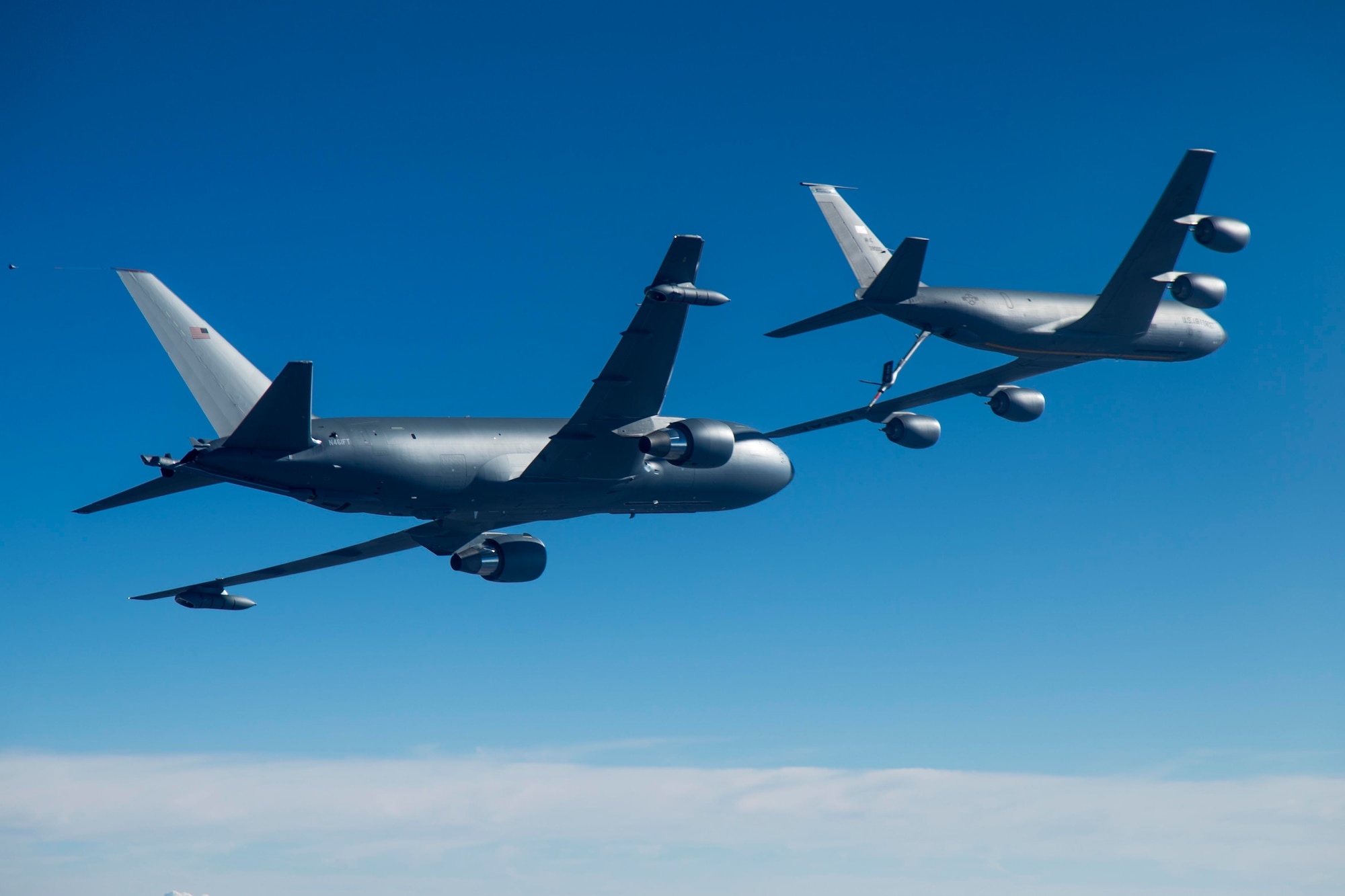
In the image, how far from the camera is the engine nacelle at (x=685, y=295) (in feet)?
118

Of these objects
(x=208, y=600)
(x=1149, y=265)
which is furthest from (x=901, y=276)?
(x=208, y=600)

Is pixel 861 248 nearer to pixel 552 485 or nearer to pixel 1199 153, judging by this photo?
pixel 1199 153

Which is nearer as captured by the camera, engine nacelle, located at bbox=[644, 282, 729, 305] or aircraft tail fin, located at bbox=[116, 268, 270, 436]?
engine nacelle, located at bbox=[644, 282, 729, 305]

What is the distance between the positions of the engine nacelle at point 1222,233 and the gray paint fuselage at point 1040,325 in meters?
4.70

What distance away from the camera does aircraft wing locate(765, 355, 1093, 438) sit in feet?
160

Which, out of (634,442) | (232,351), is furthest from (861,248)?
(232,351)

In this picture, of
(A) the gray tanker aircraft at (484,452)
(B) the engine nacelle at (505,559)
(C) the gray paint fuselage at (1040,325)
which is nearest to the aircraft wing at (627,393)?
(A) the gray tanker aircraft at (484,452)

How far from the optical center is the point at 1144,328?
1992 inches

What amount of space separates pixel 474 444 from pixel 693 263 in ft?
32.3

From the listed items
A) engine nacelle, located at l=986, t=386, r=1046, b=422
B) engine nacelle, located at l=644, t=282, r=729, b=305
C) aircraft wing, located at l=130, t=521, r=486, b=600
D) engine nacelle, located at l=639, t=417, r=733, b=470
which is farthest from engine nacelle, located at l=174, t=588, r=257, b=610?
engine nacelle, located at l=986, t=386, r=1046, b=422

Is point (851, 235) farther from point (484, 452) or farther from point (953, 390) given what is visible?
point (484, 452)

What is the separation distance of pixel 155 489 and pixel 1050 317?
1201 inches

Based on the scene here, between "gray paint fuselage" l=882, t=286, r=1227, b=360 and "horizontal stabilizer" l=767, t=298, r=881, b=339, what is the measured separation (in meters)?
0.73

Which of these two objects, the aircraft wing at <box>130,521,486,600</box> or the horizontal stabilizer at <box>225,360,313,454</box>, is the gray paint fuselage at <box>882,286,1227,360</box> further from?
the horizontal stabilizer at <box>225,360,313,454</box>
